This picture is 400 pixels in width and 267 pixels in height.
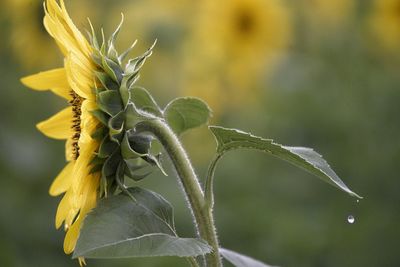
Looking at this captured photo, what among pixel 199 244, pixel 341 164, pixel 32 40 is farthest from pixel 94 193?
pixel 32 40

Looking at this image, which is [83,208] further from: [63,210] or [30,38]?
[30,38]

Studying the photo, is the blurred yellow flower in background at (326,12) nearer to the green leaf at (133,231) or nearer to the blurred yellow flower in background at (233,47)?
the blurred yellow flower in background at (233,47)

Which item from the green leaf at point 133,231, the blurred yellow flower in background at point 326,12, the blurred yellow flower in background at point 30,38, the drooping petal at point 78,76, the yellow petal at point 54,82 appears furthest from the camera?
the blurred yellow flower in background at point 326,12

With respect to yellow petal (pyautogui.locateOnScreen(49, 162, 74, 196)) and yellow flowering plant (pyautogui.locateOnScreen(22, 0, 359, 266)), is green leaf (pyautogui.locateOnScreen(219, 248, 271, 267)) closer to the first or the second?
yellow flowering plant (pyautogui.locateOnScreen(22, 0, 359, 266))

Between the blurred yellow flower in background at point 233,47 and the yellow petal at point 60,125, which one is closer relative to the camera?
the yellow petal at point 60,125

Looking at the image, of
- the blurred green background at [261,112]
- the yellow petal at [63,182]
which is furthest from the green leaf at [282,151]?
the blurred green background at [261,112]

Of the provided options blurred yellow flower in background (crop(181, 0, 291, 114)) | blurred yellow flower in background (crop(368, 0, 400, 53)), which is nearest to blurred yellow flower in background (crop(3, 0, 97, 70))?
blurred yellow flower in background (crop(181, 0, 291, 114))

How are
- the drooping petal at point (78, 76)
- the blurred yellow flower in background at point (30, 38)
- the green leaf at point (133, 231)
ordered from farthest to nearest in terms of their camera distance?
the blurred yellow flower in background at point (30, 38) < the drooping petal at point (78, 76) < the green leaf at point (133, 231)
